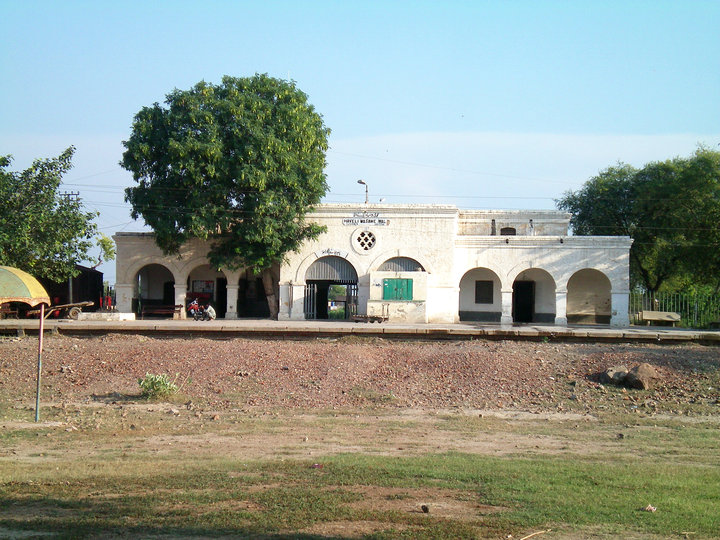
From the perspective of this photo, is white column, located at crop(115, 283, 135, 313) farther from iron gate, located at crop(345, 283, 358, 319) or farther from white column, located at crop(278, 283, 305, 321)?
iron gate, located at crop(345, 283, 358, 319)

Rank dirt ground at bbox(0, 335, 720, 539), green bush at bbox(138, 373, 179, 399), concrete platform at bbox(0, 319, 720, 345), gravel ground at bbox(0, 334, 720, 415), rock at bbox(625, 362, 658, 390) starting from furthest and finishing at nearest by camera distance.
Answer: concrete platform at bbox(0, 319, 720, 345) → rock at bbox(625, 362, 658, 390) → gravel ground at bbox(0, 334, 720, 415) → green bush at bbox(138, 373, 179, 399) → dirt ground at bbox(0, 335, 720, 539)

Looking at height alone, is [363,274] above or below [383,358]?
above

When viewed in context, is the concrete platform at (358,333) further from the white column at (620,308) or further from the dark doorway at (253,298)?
the dark doorway at (253,298)

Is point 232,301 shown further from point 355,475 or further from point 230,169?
point 355,475

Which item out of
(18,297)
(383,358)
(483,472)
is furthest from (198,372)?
(483,472)

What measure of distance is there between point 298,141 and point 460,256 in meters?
9.09

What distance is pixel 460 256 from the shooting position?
32.3 m

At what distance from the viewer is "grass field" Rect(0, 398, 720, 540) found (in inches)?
241

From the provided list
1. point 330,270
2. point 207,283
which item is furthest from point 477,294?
point 207,283

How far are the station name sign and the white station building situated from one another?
1.8 inches

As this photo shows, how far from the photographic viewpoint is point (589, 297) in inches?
1316

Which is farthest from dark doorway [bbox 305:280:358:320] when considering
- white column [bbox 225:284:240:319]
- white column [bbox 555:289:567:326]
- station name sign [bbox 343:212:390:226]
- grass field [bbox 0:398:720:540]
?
grass field [bbox 0:398:720:540]

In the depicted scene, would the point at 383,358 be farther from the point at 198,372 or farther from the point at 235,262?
the point at 235,262

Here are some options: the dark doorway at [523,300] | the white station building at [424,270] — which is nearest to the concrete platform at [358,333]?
the white station building at [424,270]
